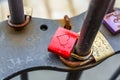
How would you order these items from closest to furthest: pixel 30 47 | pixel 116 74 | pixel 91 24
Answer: pixel 91 24, pixel 30 47, pixel 116 74

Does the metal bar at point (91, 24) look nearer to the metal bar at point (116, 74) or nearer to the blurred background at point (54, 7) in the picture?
the blurred background at point (54, 7)

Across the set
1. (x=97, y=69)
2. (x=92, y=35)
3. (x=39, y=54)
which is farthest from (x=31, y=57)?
(x=97, y=69)

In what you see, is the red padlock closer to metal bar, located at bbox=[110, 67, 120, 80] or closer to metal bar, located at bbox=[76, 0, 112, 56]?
metal bar, located at bbox=[76, 0, 112, 56]

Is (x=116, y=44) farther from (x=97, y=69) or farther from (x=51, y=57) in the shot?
(x=97, y=69)

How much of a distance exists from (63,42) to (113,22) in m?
0.14

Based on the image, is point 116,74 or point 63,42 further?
point 116,74

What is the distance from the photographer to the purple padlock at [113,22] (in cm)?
48

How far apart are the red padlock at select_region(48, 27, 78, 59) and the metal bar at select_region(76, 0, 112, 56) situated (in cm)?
2

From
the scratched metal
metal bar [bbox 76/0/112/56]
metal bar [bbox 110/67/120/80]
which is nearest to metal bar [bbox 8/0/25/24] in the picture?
the scratched metal

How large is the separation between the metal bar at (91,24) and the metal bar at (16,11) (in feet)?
0.44

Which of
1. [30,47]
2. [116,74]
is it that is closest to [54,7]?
[30,47]

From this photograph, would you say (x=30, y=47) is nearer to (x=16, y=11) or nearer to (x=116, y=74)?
(x=16, y=11)

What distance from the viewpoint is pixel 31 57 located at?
44cm

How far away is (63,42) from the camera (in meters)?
0.43
